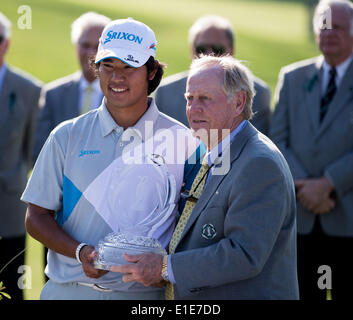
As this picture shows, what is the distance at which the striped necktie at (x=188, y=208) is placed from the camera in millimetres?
3408

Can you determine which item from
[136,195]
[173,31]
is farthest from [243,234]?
[173,31]

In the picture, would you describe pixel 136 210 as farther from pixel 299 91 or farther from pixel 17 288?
pixel 17 288

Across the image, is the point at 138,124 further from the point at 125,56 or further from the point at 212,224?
the point at 212,224

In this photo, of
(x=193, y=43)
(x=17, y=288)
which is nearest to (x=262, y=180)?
(x=193, y=43)

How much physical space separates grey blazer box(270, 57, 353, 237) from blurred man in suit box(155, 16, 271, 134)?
0.39 ft

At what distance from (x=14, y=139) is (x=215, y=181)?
318 centimetres

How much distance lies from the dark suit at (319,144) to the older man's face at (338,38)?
106 millimetres

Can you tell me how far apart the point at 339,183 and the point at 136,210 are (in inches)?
92.6

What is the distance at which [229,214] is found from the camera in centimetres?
320

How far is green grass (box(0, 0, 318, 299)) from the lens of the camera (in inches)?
842

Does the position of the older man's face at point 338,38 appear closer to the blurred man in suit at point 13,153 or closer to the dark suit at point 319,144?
the dark suit at point 319,144

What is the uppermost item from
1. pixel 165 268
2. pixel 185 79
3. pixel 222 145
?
pixel 185 79

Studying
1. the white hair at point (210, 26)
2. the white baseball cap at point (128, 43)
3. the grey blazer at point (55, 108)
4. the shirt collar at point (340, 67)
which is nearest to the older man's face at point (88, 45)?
the grey blazer at point (55, 108)

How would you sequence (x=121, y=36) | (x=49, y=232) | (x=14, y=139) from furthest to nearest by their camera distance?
(x=14, y=139) → (x=121, y=36) → (x=49, y=232)
